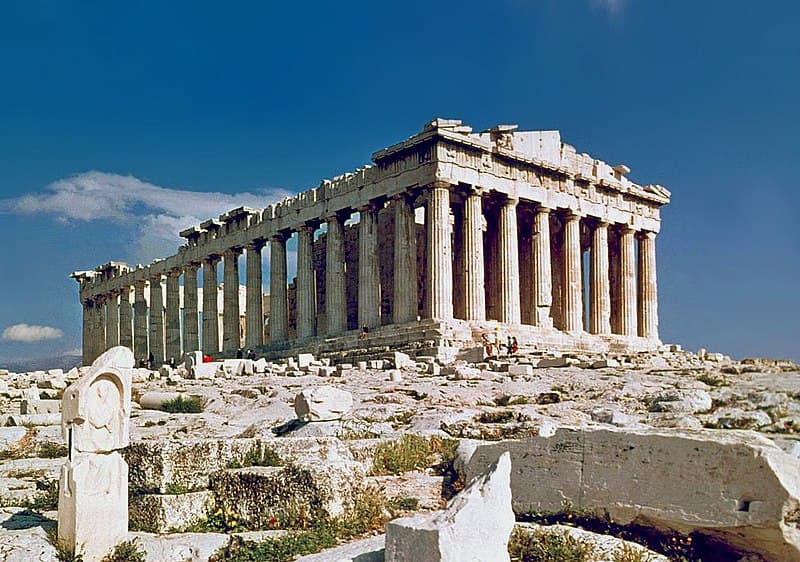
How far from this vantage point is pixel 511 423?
47.5ft

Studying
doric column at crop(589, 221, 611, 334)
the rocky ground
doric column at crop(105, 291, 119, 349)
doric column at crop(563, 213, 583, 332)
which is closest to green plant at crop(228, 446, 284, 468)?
the rocky ground

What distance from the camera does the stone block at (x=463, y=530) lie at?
241 inches

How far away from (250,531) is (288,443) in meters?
1.46

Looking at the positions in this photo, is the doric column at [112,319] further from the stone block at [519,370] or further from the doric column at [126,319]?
the stone block at [519,370]

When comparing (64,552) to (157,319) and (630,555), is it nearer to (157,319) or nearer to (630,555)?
(630,555)

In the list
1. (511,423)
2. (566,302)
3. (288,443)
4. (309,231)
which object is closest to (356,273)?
(309,231)

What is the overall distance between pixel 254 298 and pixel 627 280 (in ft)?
68.5

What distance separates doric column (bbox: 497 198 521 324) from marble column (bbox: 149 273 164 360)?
2691cm

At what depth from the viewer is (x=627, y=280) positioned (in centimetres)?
4453

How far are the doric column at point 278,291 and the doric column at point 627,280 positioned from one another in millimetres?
18307

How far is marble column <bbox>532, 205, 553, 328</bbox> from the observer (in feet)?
128

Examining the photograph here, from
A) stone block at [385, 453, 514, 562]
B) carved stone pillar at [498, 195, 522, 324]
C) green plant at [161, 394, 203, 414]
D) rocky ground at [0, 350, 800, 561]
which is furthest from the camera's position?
carved stone pillar at [498, 195, 522, 324]

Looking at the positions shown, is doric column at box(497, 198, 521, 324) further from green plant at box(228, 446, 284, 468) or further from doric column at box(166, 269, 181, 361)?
green plant at box(228, 446, 284, 468)

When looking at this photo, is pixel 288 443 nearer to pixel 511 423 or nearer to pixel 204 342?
pixel 511 423
